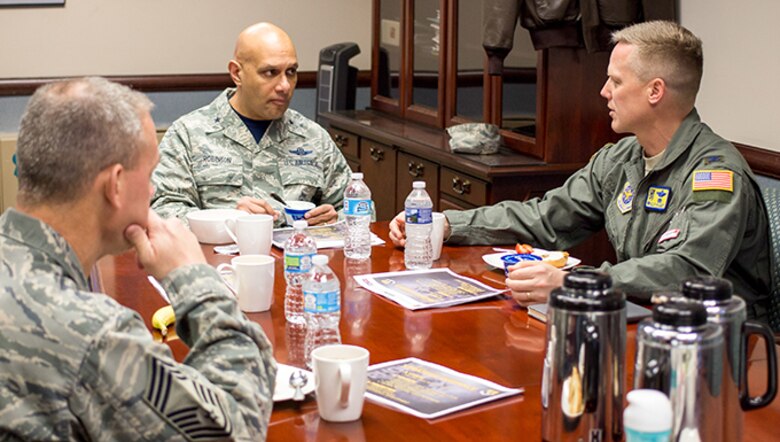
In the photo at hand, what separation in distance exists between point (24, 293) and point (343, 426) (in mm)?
546

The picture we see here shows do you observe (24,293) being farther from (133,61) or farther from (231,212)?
(133,61)

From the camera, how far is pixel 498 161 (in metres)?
4.21

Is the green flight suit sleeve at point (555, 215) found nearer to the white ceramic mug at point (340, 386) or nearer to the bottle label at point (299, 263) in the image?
the bottle label at point (299, 263)

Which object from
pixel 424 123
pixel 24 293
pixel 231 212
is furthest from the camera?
pixel 424 123

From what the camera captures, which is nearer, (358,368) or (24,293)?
(24,293)

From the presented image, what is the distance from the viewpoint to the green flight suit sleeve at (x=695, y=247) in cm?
255

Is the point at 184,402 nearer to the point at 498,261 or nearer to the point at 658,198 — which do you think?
the point at 498,261

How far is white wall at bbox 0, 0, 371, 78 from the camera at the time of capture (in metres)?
5.83

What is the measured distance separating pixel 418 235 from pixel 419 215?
0.19 ft

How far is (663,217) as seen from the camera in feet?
9.30

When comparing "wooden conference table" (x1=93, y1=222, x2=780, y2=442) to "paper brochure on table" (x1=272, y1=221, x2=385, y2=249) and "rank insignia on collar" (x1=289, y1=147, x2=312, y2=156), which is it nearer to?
"paper brochure on table" (x1=272, y1=221, x2=385, y2=249)

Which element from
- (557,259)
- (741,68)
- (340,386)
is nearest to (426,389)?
(340,386)

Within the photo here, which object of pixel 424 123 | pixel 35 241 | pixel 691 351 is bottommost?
pixel 424 123

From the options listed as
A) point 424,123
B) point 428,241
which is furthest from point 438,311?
point 424,123
